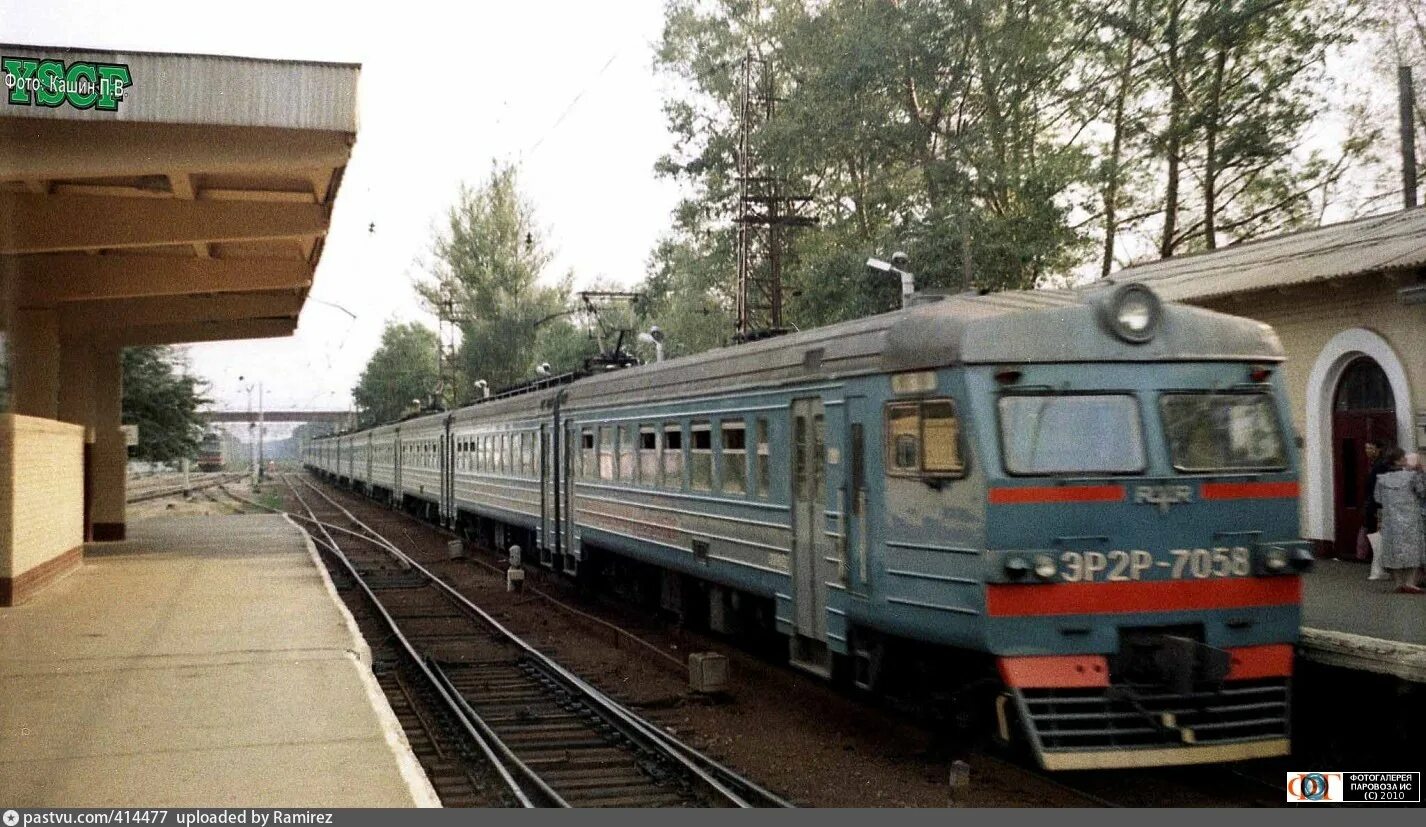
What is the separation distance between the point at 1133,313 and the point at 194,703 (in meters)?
6.74

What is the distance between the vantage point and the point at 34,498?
14.5 meters

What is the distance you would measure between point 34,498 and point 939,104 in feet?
63.1

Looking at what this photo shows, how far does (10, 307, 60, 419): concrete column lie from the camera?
1816 cm

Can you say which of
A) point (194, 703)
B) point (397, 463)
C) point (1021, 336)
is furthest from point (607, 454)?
point (397, 463)

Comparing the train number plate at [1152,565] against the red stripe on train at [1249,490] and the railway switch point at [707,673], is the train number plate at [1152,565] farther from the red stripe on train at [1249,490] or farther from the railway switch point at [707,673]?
the railway switch point at [707,673]

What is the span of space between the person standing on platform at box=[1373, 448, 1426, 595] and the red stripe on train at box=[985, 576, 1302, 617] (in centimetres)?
360

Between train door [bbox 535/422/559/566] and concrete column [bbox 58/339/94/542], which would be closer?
train door [bbox 535/422/559/566]

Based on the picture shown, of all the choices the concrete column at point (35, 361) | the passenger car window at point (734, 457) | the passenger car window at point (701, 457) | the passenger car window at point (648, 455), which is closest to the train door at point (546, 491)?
the passenger car window at point (648, 455)

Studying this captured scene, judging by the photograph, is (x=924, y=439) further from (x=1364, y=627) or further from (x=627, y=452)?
(x=627, y=452)

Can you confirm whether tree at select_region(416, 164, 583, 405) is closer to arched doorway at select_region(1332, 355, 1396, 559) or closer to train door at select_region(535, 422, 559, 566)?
train door at select_region(535, 422, 559, 566)

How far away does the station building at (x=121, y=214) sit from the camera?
11008 mm

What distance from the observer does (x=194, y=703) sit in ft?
29.8

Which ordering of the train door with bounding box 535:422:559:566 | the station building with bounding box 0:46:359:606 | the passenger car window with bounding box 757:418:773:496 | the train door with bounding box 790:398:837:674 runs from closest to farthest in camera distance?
the train door with bounding box 790:398:837:674 < the passenger car window with bounding box 757:418:773:496 < the station building with bounding box 0:46:359:606 < the train door with bounding box 535:422:559:566

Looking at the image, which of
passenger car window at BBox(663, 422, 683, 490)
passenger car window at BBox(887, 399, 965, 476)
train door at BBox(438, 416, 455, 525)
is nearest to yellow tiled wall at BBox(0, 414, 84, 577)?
passenger car window at BBox(663, 422, 683, 490)
